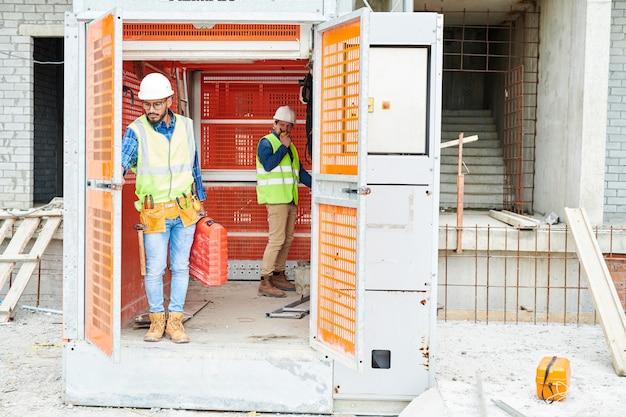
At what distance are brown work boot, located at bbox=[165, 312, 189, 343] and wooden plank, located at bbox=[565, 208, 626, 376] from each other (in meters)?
3.47

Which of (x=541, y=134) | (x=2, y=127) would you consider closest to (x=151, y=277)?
(x=2, y=127)

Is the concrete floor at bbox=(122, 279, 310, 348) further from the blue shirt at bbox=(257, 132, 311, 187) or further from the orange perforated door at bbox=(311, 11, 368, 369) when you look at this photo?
the blue shirt at bbox=(257, 132, 311, 187)

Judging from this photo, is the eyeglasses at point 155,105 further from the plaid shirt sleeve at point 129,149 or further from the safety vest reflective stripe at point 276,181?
the safety vest reflective stripe at point 276,181

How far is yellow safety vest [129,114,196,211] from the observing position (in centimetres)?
581

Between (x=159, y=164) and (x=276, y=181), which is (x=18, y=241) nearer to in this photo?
(x=276, y=181)

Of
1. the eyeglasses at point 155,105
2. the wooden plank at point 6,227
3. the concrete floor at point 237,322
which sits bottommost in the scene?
the concrete floor at point 237,322

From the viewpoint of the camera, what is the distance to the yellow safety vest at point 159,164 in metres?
5.81

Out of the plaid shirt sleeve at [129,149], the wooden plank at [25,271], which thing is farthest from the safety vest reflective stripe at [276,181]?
the wooden plank at [25,271]

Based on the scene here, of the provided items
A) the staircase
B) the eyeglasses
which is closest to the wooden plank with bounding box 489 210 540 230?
the staircase

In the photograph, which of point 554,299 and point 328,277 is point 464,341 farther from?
point 328,277

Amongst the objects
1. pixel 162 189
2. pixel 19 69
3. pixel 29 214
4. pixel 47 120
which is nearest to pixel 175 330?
pixel 162 189

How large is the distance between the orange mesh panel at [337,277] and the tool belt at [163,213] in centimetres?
104

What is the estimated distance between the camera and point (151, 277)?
590cm

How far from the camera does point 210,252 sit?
5.98 metres
